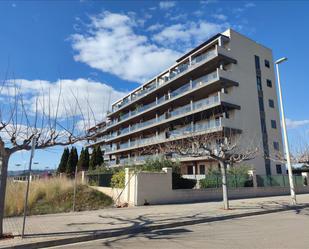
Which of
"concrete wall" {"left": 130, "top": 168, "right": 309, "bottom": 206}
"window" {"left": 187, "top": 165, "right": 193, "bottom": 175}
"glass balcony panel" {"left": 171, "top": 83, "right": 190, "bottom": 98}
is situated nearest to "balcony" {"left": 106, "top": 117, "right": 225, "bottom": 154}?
"window" {"left": 187, "top": 165, "right": 193, "bottom": 175}

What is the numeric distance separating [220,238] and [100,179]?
15.0 metres

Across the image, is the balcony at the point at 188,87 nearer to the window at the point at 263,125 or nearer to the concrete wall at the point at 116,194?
the window at the point at 263,125

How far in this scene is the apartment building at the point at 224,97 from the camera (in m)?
32.4

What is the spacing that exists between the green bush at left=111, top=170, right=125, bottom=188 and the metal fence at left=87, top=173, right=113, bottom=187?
52.4 inches

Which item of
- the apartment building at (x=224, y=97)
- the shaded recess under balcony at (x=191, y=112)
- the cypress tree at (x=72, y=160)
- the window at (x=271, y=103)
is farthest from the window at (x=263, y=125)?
the cypress tree at (x=72, y=160)

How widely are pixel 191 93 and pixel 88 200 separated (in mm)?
23161

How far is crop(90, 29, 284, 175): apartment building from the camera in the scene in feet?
106

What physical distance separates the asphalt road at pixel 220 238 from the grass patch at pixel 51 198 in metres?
7.21

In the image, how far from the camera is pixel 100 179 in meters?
21.4

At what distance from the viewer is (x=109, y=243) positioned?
24.4 ft

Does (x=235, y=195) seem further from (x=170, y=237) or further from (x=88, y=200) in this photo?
(x=170, y=237)

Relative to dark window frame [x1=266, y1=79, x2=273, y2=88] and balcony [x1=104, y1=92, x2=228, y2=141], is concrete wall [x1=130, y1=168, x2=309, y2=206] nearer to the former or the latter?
balcony [x1=104, y1=92, x2=228, y2=141]

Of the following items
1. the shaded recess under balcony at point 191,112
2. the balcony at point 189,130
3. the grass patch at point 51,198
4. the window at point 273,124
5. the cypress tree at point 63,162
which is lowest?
A: the grass patch at point 51,198

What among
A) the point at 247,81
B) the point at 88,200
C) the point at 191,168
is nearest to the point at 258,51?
the point at 247,81
